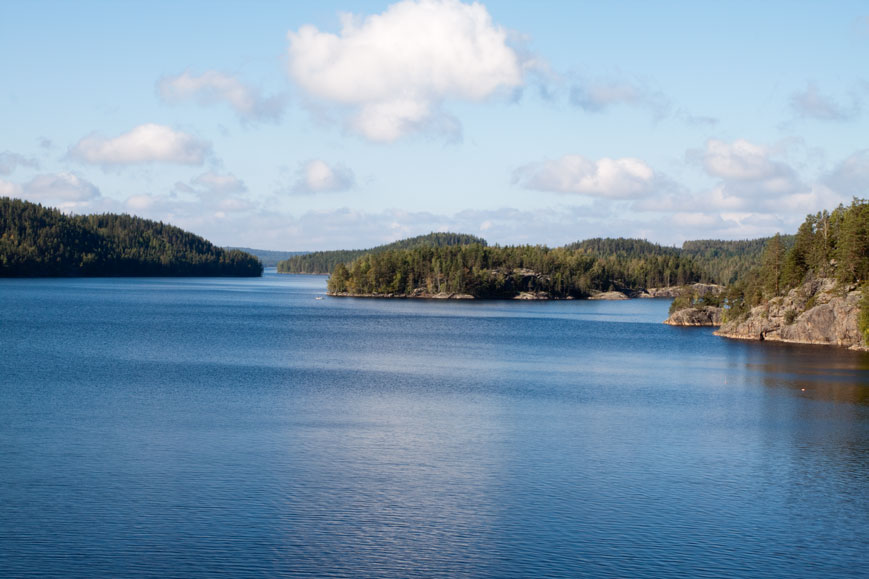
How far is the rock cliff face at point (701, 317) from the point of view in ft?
410

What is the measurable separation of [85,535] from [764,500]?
23844 millimetres

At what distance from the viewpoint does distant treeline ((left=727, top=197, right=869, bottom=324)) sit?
9106 centimetres

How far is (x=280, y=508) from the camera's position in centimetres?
2808

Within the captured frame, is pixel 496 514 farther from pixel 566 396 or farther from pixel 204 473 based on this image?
pixel 566 396

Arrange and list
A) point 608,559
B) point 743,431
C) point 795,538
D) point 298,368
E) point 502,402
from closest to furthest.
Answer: point 608,559 < point 795,538 < point 743,431 < point 502,402 < point 298,368

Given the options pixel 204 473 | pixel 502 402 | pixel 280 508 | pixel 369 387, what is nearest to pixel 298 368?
pixel 369 387

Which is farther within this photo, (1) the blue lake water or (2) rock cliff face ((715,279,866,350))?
(2) rock cliff face ((715,279,866,350))

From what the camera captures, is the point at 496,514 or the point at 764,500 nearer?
the point at 496,514

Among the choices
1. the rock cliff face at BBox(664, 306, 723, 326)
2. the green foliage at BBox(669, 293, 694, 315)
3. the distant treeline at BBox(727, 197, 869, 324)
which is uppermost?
the distant treeline at BBox(727, 197, 869, 324)

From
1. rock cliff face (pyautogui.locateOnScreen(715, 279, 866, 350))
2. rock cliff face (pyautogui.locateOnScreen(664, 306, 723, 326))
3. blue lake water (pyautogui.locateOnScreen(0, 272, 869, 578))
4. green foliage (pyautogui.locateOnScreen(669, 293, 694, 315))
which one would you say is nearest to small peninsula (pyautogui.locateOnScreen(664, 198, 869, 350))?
rock cliff face (pyautogui.locateOnScreen(715, 279, 866, 350))

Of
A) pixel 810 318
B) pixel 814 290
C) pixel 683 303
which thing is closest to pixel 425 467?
pixel 810 318

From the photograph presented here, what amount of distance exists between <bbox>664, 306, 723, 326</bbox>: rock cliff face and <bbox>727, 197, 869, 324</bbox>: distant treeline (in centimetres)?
1417

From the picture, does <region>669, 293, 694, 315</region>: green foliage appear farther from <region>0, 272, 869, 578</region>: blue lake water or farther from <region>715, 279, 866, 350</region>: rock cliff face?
<region>0, 272, 869, 578</region>: blue lake water

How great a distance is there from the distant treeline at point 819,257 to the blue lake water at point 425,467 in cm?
2492
